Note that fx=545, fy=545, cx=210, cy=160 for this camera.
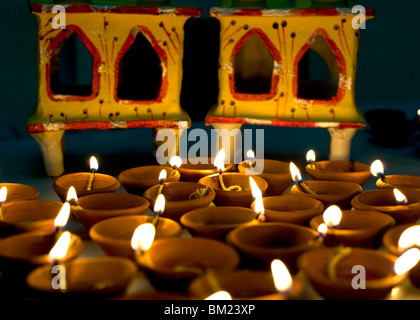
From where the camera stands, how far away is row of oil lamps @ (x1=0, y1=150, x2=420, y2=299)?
144 cm

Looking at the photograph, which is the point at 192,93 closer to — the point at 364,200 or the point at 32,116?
the point at 32,116

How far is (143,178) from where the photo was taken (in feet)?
8.21

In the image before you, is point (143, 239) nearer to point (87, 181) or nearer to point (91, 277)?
point (91, 277)

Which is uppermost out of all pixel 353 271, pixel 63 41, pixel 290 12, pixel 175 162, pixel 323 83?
pixel 290 12

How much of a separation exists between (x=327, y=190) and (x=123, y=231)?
0.93m

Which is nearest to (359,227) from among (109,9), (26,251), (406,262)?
(406,262)

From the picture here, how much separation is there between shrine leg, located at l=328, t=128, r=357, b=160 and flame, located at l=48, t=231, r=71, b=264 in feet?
5.66

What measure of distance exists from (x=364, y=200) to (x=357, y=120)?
2.54ft

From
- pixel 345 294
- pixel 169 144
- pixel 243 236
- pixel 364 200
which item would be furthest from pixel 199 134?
pixel 345 294

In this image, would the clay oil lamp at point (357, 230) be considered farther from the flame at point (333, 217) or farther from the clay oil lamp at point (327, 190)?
the clay oil lamp at point (327, 190)

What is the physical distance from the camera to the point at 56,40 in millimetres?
2689

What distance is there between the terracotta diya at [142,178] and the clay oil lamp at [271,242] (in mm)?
663

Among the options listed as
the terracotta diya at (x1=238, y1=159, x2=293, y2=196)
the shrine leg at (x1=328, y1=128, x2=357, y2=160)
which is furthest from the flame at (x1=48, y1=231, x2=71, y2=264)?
the shrine leg at (x1=328, y1=128, x2=357, y2=160)

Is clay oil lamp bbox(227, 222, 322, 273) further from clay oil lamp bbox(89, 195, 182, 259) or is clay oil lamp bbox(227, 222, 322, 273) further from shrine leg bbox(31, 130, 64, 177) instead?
shrine leg bbox(31, 130, 64, 177)
